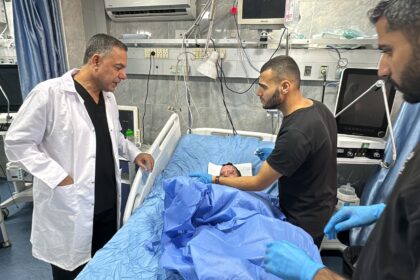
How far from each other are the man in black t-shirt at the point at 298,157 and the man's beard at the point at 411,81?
62 cm

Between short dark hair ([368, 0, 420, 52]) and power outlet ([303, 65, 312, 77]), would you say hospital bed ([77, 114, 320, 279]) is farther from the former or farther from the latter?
short dark hair ([368, 0, 420, 52])

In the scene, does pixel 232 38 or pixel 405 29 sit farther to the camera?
pixel 232 38

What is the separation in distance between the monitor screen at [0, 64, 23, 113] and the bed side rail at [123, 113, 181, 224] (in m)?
1.54

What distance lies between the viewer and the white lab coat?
1.24 meters

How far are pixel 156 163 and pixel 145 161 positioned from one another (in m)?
0.17

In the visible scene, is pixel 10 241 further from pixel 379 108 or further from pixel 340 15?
pixel 340 15

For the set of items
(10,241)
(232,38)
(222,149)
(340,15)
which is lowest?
(10,241)

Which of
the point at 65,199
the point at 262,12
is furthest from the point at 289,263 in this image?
the point at 262,12

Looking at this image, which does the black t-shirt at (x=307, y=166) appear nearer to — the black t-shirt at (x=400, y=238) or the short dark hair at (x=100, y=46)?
the black t-shirt at (x=400, y=238)

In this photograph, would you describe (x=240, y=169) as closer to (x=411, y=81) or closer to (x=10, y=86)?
(x=411, y=81)

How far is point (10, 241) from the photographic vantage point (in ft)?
7.27

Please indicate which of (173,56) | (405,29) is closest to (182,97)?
(173,56)

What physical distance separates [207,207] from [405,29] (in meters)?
0.98

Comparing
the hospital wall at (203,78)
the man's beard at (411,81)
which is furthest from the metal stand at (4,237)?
the man's beard at (411,81)
